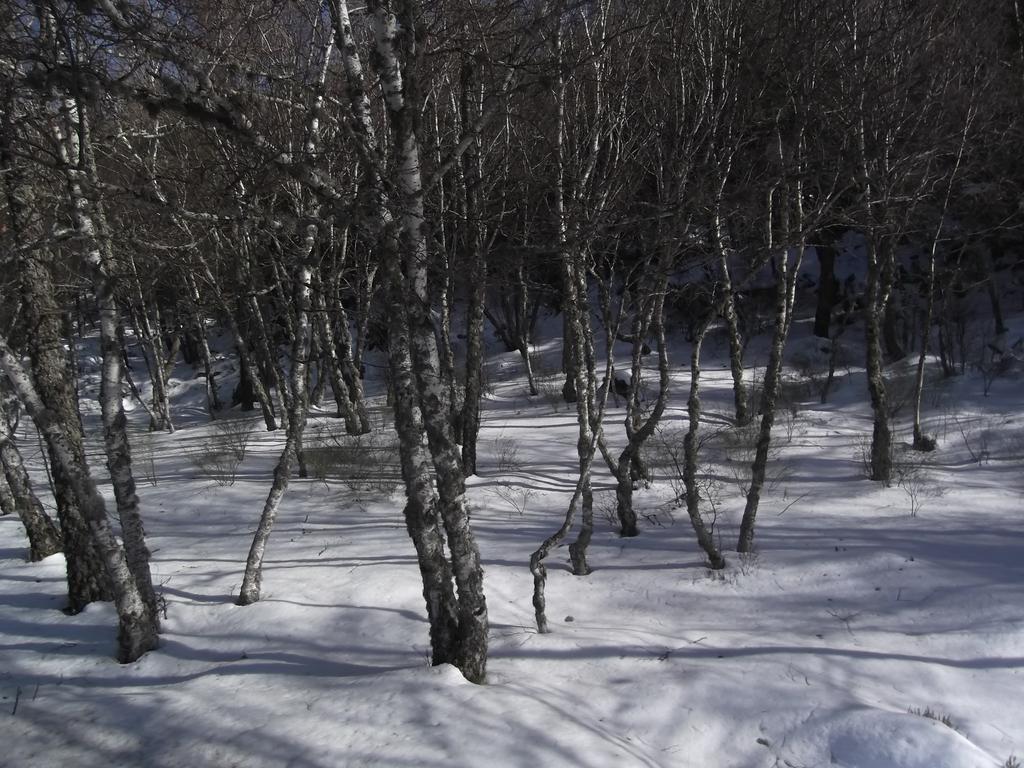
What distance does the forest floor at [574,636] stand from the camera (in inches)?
144

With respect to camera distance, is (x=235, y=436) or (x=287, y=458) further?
(x=235, y=436)

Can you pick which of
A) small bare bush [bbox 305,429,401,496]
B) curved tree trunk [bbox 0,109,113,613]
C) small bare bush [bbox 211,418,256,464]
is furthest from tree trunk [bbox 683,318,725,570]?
small bare bush [bbox 211,418,256,464]

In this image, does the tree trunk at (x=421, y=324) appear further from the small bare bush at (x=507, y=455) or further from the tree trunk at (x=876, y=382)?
the tree trunk at (x=876, y=382)

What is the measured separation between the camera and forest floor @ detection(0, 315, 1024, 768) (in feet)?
12.0

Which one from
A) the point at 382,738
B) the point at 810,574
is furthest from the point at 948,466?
the point at 382,738

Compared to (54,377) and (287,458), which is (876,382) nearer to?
(287,458)

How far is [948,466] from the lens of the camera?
936cm

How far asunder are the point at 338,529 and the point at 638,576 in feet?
11.6

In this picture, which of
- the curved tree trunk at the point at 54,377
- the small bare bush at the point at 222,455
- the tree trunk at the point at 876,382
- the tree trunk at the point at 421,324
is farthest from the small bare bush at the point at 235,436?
the tree trunk at the point at 876,382

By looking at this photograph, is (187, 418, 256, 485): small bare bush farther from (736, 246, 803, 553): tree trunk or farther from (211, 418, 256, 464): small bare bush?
(736, 246, 803, 553): tree trunk

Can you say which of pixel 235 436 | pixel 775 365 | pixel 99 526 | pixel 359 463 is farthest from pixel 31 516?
pixel 775 365

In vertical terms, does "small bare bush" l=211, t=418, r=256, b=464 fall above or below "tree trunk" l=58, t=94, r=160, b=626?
below

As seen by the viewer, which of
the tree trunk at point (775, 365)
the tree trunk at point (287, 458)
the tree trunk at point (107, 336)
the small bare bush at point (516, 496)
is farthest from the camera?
the small bare bush at point (516, 496)

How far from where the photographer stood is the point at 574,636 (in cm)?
507
